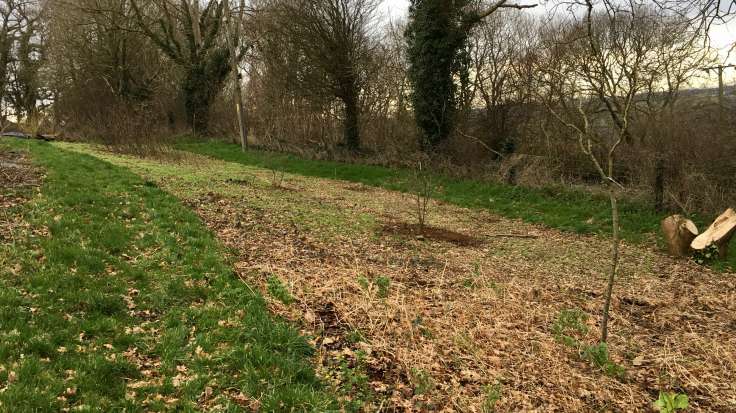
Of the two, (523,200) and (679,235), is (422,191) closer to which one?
(523,200)

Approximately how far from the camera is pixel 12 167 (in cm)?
1079

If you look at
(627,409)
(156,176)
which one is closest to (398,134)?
(156,176)

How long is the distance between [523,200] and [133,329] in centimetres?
1110

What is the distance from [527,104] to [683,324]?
12.8 meters

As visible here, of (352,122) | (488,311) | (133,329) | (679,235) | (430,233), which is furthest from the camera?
(352,122)

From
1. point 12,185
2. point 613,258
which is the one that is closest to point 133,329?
point 613,258

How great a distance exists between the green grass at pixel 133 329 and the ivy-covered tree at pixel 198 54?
70.5ft

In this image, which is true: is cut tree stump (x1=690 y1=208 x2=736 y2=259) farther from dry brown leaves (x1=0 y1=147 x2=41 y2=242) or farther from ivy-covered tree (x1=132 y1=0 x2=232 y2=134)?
ivy-covered tree (x1=132 y1=0 x2=232 y2=134)

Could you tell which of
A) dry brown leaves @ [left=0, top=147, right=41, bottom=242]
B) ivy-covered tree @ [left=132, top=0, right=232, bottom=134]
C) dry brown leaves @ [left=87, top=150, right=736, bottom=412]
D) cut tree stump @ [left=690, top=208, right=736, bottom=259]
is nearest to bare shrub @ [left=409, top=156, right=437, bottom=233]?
dry brown leaves @ [left=87, top=150, right=736, bottom=412]

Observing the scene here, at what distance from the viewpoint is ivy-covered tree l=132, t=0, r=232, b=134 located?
2695 centimetres

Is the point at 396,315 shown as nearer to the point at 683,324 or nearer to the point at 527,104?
the point at 683,324

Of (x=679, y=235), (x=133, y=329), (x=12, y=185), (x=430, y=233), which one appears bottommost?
(x=133, y=329)

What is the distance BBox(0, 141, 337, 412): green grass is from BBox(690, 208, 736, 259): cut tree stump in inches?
307

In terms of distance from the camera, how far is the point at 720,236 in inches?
332
